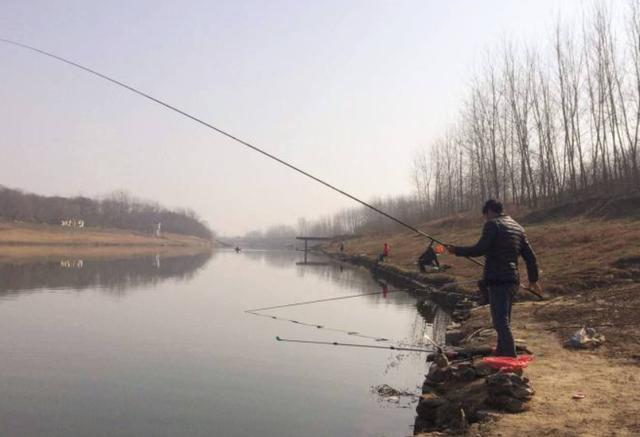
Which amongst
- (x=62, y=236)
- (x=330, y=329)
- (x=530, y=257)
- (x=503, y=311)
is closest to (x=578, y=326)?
(x=530, y=257)

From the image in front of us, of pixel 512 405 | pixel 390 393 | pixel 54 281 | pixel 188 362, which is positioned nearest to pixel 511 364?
pixel 512 405

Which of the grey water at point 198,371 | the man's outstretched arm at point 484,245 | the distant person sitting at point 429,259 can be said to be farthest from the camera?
the distant person sitting at point 429,259

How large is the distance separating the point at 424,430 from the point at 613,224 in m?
21.5

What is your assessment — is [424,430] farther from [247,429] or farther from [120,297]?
[120,297]

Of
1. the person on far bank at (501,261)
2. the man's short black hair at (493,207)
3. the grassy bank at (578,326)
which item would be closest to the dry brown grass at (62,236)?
the grassy bank at (578,326)

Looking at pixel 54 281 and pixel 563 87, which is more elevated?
pixel 563 87

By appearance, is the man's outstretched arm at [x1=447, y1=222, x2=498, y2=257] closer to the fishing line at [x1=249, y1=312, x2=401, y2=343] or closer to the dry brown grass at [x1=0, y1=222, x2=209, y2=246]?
the fishing line at [x1=249, y1=312, x2=401, y2=343]

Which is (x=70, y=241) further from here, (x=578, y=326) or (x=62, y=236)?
(x=578, y=326)

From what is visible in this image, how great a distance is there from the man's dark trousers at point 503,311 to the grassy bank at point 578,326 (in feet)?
1.35

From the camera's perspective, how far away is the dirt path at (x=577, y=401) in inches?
181

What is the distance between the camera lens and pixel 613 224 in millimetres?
23953

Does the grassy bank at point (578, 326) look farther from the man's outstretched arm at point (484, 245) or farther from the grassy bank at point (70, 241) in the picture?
the grassy bank at point (70, 241)

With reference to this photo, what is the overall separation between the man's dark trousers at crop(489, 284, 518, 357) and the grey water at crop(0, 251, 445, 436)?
155 centimetres

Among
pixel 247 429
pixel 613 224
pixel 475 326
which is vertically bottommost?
pixel 247 429
